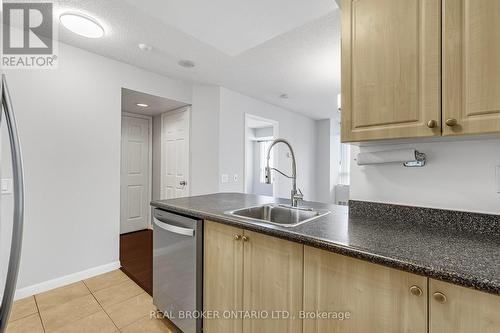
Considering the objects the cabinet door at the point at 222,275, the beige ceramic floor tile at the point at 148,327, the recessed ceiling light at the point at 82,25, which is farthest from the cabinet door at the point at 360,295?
the recessed ceiling light at the point at 82,25

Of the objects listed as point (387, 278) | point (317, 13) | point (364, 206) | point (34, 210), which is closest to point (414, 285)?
point (387, 278)

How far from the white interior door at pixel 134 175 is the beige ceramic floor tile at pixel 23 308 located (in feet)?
5.88

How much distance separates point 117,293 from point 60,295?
0.50 metres

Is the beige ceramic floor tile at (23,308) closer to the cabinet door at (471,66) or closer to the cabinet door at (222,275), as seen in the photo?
the cabinet door at (222,275)

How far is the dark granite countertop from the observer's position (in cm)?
71

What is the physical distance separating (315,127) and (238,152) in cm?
295

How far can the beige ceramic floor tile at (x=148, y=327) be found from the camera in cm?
170

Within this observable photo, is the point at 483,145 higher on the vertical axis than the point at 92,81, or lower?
lower

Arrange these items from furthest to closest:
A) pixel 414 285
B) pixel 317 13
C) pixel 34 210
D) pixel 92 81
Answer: pixel 92 81
pixel 34 210
pixel 317 13
pixel 414 285

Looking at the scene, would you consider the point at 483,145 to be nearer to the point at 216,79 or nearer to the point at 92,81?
the point at 216,79

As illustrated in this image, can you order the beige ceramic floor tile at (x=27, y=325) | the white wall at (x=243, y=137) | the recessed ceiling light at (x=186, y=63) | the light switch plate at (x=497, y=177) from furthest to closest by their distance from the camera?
the white wall at (x=243, y=137) → the recessed ceiling light at (x=186, y=63) → the beige ceramic floor tile at (x=27, y=325) → the light switch plate at (x=497, y=177)

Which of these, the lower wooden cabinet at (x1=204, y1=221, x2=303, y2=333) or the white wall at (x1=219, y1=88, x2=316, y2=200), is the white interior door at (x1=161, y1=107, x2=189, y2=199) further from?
the lower wooden cabinet at (x1=204, y1=221, x2=303, y2=333)

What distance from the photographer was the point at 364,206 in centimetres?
142

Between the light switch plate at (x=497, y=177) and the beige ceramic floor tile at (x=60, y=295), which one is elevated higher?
the light switch plate at (x=497, y=177)
